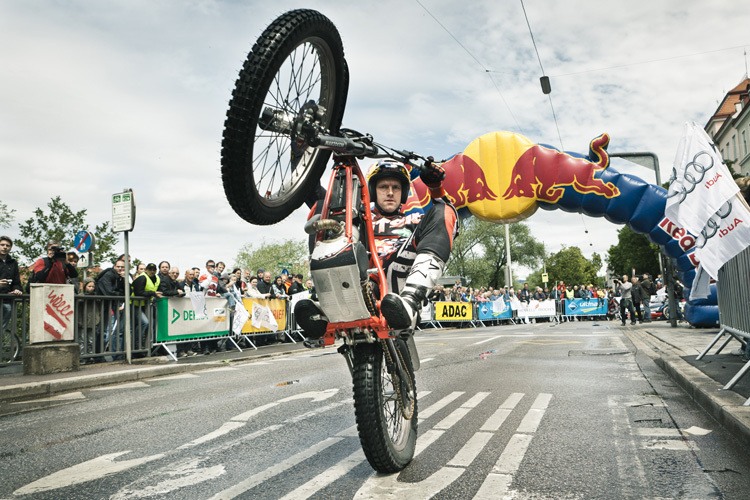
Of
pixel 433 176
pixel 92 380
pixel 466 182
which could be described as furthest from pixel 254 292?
pixel 433 176

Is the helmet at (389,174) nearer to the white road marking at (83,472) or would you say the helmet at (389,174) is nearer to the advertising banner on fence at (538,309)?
the white road marking at (83,472)

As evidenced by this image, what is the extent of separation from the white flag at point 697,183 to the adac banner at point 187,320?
882 centimetres

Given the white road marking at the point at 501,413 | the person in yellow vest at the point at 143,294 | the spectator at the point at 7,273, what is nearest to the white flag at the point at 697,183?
the white road marking at the point at 501,413

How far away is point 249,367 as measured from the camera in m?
9.93

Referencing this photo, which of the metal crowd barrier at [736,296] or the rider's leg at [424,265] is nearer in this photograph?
the rider's leg at [424,265]

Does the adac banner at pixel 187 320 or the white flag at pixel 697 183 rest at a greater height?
the white flag at pixel 697 183

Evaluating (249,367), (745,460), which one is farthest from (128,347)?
(745,460)

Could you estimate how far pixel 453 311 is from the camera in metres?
25.1

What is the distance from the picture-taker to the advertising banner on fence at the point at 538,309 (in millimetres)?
29953

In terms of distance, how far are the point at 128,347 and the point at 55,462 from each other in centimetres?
652

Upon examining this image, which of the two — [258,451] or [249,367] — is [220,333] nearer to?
[249,367]

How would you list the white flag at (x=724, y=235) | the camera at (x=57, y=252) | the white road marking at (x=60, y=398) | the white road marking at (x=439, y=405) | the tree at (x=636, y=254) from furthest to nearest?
the tree at (x=636, y=254) < the camera at (x=57, y=252) < the white road marking at (x=60, y=398) < the white flag at (x=724, y=235) < the white road marking at (x=439, y=405)

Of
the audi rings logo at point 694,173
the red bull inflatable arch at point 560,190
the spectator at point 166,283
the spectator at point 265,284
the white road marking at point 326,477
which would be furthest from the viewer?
the spectator at point 265,284

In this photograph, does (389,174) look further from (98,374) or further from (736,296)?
(98,374)
